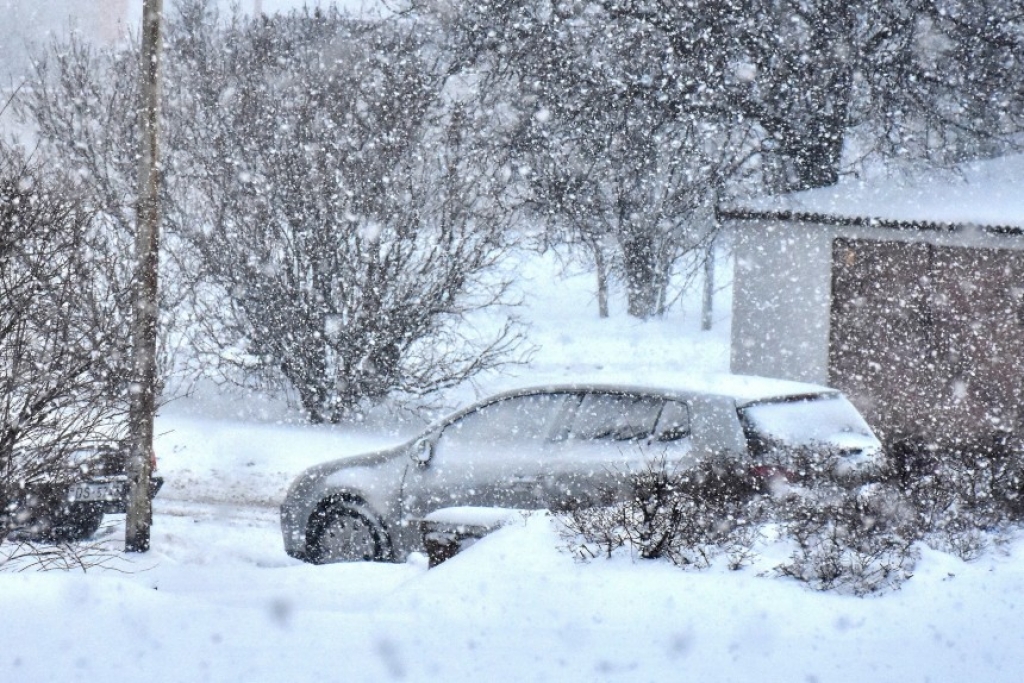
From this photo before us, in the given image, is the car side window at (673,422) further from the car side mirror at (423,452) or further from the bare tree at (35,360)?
the bare tree at (35,360)

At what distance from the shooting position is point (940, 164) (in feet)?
52.2

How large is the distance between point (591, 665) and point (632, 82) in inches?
563

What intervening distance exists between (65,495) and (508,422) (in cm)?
278

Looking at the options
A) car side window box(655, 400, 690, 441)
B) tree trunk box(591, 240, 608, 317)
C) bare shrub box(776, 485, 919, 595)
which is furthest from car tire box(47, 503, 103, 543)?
tree trunk box(591, 240, 608, 317)

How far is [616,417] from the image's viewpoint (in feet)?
23.4

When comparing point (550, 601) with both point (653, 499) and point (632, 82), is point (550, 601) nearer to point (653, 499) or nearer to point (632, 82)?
point (653, 499)

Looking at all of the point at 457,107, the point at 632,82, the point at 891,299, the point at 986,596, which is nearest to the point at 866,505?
the point at 986,596

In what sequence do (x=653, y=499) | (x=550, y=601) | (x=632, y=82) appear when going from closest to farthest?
1. (x=550, y=601)
2. (x=653, y=499)
3. (x=632, y=82)

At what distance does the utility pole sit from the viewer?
8688 mm

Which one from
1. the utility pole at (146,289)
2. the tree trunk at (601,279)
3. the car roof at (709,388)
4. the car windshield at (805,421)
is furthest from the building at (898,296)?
the tree trunk at (601,279)

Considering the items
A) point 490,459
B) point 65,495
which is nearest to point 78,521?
point 65,495

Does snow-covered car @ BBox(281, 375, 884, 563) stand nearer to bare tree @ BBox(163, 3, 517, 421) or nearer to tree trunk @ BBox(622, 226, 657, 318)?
bare tree @ BBox(163, 3, 517, 421)

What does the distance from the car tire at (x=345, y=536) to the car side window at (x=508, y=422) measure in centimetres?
76

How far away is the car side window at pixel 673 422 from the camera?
6.82m
